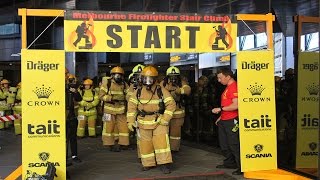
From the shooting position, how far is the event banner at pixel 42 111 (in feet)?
22.5

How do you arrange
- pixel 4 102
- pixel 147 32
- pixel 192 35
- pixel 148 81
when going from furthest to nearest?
pixel 4 102 < pixel 148 81 < pixel 192 35 < pixel 147 32

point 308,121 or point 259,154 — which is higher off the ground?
point 308,121

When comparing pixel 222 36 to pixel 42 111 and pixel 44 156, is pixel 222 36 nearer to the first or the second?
pixel 42 111

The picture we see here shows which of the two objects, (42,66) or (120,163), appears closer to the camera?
(42,66)

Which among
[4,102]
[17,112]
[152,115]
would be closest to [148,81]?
[152,115]

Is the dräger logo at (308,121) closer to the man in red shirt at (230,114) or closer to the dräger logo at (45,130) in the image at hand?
the man in red shirt at (230,114)

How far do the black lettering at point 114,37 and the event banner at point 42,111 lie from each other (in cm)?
77

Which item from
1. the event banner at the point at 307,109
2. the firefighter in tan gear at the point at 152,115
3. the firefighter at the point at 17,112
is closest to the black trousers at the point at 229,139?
the firefighter in tan gear at the point at 152,115

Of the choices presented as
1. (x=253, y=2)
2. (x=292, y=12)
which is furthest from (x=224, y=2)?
(x=292, y=12)

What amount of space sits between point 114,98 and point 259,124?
161 inches

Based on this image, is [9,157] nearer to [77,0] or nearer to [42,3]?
[77,0]

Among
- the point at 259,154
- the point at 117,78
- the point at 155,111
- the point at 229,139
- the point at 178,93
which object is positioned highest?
the point at 117,78

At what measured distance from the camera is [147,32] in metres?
7.34

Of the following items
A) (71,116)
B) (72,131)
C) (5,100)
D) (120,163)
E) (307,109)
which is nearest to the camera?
(307,109)
